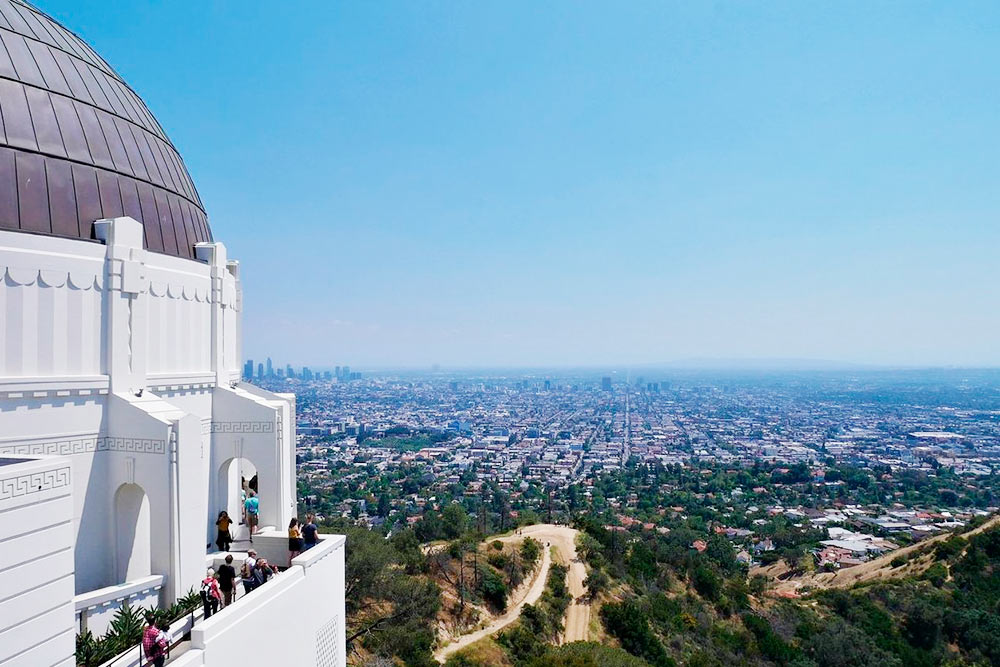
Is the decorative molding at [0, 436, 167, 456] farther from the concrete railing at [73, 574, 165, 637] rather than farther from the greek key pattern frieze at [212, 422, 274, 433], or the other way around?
the greek key pattern frieze at [212, 422, 274, 433]

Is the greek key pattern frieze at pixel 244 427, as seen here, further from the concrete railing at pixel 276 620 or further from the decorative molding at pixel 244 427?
the concrete railing at pixel 276 620

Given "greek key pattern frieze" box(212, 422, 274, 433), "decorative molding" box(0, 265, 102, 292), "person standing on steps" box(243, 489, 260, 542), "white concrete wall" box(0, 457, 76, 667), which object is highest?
"decorative molding" box(0, 265, 102, 292)

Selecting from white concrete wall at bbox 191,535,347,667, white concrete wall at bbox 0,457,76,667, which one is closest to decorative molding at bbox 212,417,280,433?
white concrete wall at bbox 191,535,347,667

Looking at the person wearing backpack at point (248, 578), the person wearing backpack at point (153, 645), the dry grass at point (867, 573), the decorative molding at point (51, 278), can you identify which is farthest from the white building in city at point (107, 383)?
the dry grass at point (867, 573)

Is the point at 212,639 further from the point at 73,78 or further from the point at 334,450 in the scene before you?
the point at 334,450

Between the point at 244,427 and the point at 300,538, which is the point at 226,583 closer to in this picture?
the point at 300,538
